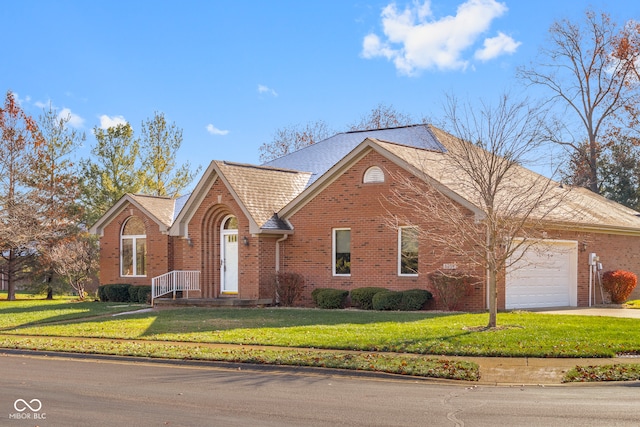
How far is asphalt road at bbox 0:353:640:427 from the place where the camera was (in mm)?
9219

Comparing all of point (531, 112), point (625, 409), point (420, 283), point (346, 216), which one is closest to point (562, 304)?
point (420, 283)

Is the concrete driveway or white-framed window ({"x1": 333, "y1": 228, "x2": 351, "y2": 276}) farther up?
white-framed window ({"x1": 333, "y1": 228, "x2": 351, "y2": 276})

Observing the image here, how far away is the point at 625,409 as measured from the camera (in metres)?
9.67

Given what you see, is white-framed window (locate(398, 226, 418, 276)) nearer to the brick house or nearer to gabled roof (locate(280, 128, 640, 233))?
the brick house

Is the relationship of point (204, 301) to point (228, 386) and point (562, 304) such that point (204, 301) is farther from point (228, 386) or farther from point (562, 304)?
point (228, 386)

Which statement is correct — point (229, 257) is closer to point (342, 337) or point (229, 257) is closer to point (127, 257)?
point (127, 257)

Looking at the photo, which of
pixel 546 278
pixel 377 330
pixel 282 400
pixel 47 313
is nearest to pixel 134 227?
pixel 47 313

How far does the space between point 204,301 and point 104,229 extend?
1038cm

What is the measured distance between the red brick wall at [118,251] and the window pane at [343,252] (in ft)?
31.6

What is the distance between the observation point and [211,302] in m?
27.3

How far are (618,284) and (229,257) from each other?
14.3 meters

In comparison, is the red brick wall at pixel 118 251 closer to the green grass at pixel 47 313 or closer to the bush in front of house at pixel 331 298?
the green grass at pixel 47 313

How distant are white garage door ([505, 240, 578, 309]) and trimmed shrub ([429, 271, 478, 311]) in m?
1.41

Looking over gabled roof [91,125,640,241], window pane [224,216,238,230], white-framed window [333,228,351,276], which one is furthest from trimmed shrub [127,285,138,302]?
white-framed window [333,228,351,276]
